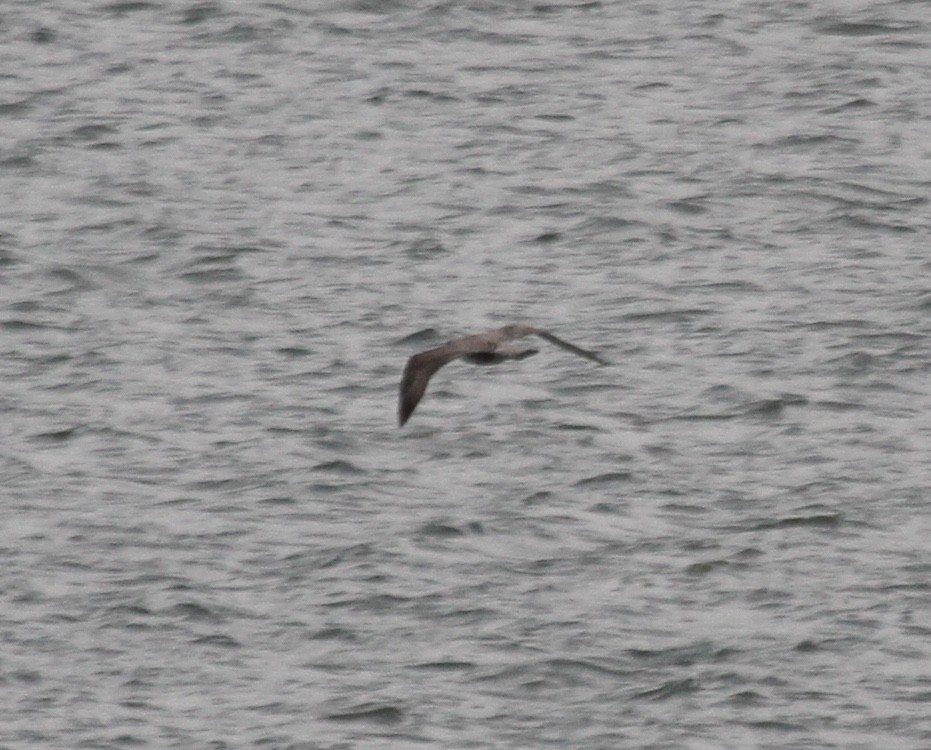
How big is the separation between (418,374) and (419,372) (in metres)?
0.02

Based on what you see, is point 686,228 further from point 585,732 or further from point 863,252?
point 585,732

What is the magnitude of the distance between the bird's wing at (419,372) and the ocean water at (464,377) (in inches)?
101

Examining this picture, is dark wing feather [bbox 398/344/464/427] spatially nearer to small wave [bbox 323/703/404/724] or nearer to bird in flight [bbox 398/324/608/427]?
bird in flight [bbox 398/324/608/427]

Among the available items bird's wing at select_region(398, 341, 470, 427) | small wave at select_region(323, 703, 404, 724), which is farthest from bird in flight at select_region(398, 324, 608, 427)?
small wave at select_region(323, 703, 404, 724)

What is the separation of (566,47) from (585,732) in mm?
13869

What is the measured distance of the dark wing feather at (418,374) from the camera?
53.8 feet

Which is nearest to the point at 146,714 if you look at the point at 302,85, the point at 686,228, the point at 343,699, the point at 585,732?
the point at 343,699

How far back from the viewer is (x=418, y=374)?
16.5 metres

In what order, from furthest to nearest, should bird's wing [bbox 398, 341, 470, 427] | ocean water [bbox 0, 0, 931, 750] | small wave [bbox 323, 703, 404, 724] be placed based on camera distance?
ocean water [bbox 0, 0, 931, 750] → small wave [bbox 323, 703, 404, 724] → bird's wing [bbox 398, 341, 470, 427]

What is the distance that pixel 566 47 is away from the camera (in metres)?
30.9

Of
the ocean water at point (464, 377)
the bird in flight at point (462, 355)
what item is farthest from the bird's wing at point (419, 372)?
the ocean water at point (464, 377)

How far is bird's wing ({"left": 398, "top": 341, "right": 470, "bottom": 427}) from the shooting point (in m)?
16.4

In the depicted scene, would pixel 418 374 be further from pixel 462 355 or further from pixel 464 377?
pixel 464 377

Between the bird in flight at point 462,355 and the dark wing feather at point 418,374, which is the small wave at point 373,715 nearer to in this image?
the bird in flight at point 462,355
